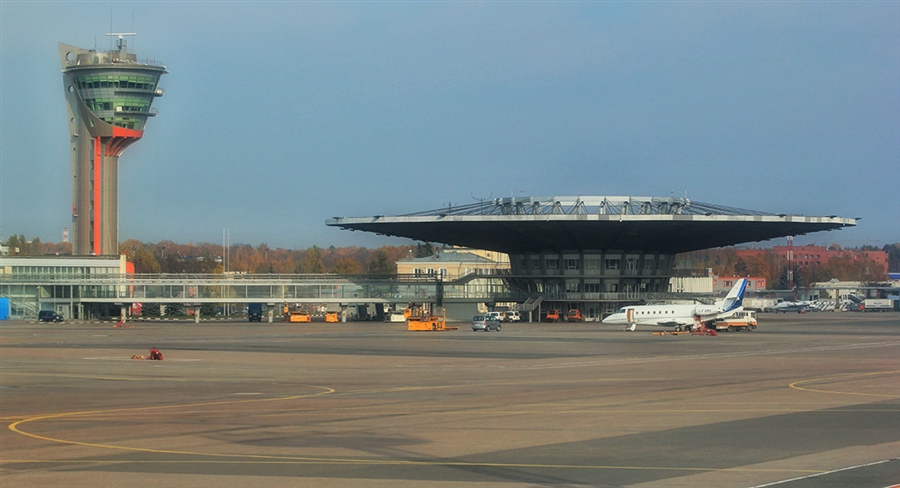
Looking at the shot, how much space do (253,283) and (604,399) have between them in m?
99.6

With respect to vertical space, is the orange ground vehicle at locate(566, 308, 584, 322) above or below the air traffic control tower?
below

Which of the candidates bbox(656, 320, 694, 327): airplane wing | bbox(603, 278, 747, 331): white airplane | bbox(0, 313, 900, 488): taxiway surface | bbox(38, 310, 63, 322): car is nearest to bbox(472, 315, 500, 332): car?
bbox(603, 278, 747, 331): white airplane

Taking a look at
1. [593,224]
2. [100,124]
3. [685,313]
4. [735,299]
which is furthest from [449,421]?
[100,124]

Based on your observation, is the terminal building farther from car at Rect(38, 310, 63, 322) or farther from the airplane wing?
car at Rect(38, 310, 63, 322)

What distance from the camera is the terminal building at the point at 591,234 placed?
106m

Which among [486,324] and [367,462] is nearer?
[367,462]

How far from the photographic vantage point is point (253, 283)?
123 metres

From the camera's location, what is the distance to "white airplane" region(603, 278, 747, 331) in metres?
81.2

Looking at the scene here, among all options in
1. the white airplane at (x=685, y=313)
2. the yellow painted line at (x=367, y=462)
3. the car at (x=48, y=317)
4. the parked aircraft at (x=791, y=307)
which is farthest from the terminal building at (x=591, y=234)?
the yellow painted line at (x=367, y=462)

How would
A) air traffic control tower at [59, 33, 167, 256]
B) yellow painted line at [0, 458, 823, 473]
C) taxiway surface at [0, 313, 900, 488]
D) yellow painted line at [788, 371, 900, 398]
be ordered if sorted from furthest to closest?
air traffic control tower at [59, 33, 167, 256] < yellow painted line at [788, 371, 900, 398] < yellow painted line at [0, 458, 823, 473] < taxiway surface at [0, 313, 900, 488]

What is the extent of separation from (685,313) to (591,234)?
32037 mm

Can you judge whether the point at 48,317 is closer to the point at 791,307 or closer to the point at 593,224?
the point at 593,224

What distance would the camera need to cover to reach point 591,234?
370 ft

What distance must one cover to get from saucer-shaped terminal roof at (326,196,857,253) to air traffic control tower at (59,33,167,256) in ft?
177
